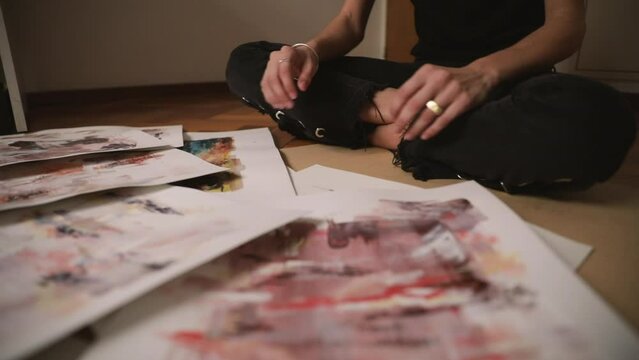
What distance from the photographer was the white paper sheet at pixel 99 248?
26 centimetres

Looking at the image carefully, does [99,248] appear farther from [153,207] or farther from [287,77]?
[287,77]

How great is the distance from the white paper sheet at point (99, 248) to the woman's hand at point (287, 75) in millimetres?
207

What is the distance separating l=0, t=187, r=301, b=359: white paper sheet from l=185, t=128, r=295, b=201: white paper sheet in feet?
0.24

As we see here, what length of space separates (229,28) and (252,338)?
1.60 metres

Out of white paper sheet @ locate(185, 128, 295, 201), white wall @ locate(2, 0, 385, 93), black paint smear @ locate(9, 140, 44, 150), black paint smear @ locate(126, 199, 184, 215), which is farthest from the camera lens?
white wall @ locate(2, 0, 385, 93)

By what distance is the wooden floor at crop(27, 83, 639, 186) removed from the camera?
1.09 meters

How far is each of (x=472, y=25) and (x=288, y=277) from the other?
2.03 ft

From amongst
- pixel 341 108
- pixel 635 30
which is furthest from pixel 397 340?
pixel 635 30

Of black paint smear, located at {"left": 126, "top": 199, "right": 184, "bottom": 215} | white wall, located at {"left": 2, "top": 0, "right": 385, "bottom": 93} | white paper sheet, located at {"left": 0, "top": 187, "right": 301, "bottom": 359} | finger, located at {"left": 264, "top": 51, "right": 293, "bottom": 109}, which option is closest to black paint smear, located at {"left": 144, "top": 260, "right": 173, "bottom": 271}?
white paper sheet, located at {"left": 0, "top": 187, "right": 301, "bottom": 359}

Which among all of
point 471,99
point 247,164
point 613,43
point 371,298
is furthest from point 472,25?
point 613,43

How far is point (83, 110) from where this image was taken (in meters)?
1.37

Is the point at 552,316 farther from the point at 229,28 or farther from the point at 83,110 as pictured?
the point at 229,28

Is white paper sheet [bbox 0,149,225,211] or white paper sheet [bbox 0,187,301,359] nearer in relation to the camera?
white paper sheet [bbox 0,187,301,359]

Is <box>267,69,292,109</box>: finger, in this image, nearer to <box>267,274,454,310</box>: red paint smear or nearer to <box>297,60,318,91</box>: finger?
<box>297,60,318,91</box>: finger
